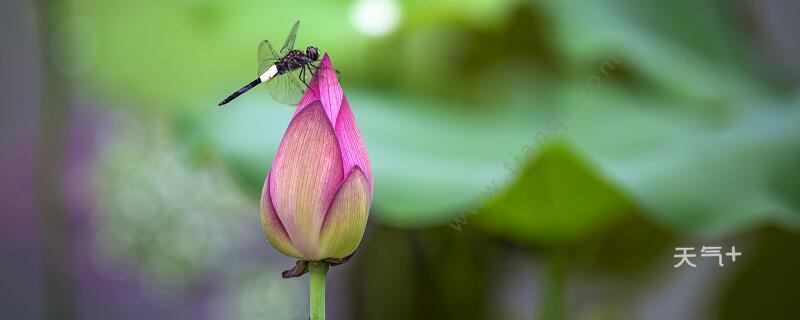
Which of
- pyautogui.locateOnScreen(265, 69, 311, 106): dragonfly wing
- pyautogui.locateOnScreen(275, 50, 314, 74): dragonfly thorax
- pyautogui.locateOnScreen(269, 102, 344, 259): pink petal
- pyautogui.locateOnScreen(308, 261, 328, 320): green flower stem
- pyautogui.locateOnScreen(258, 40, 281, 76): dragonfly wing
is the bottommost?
pyautogui.locateOnScreen(308, 261, 328, 320): green flower stem

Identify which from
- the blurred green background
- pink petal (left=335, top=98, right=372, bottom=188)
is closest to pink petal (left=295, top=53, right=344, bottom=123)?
pink petal (left=335, top=98, right=372, bottom=188)

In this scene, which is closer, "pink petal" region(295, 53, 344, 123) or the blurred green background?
"pink petal" region(295, 53, 344, 123)

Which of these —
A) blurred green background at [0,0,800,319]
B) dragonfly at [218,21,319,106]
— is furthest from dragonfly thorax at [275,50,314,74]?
blurred green background at [0,0,800,319]

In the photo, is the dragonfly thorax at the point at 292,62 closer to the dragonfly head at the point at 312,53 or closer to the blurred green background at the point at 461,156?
the dragonfly head at the point at 312,53

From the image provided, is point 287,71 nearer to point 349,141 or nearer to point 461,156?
point 349,141

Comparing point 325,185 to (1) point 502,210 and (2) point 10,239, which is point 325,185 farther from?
(2) point 10,239

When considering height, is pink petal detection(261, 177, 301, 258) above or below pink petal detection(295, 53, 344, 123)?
below

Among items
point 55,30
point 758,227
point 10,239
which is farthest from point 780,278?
point 10,239

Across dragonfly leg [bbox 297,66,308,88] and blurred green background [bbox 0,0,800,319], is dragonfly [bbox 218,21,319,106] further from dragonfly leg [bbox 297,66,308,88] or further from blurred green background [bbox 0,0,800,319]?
blurred green background [bbox 0,0,800,319]
